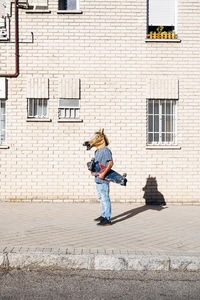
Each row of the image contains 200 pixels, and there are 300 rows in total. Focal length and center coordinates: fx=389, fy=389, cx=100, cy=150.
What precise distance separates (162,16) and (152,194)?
502 cm

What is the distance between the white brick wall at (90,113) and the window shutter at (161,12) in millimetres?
407

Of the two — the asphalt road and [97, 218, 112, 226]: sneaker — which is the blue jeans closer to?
[97, 218, 112, 226]: sneaker

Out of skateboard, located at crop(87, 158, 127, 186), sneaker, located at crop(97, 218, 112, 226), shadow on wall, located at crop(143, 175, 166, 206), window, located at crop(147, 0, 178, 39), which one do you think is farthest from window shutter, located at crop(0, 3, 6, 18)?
sneaker, located at crop(97, 218, 112, 226)

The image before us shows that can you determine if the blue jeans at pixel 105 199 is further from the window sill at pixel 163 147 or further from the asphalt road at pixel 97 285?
the window sill at pixel 163 147

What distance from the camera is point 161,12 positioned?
11016 mm

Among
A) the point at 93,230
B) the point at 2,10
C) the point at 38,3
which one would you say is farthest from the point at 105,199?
the point at 2,10

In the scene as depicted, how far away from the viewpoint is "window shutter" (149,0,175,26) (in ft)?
36.0

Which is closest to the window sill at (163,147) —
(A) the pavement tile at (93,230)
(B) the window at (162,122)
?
(B) the window at (162,122)

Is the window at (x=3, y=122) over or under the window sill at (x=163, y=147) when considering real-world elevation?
over

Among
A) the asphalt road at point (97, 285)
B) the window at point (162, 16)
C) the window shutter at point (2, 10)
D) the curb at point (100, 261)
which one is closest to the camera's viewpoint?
the asphalt road at point (97, 285)

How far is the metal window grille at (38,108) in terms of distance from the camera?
10727mm

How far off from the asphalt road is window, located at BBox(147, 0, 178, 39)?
7.78 metres

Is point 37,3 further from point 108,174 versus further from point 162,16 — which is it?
point 108,174

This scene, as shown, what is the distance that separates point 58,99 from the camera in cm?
1060
